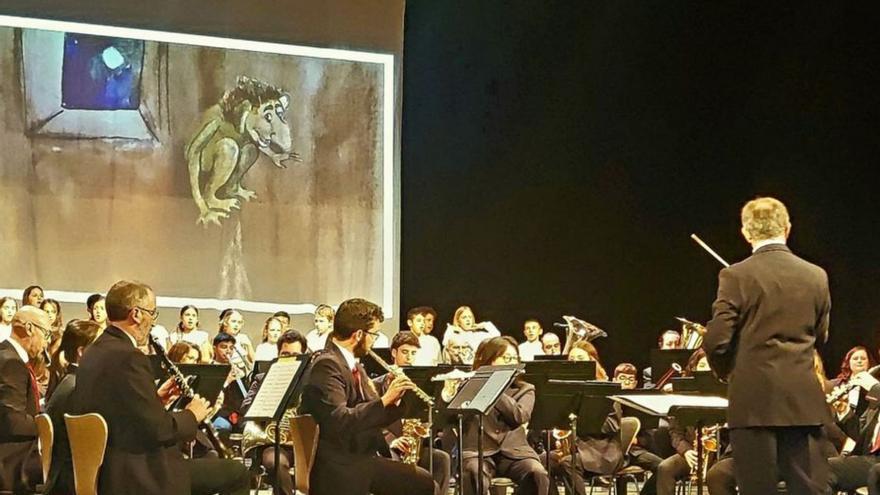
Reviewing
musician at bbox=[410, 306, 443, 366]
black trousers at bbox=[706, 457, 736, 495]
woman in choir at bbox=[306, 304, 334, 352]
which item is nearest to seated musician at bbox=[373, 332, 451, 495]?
black trousers at bbox=[706, 457, 736, 495]

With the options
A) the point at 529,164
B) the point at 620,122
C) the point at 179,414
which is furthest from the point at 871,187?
the point at 179,414

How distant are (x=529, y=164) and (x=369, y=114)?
204 cm

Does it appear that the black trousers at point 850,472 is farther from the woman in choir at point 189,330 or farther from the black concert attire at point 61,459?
the woman in choir at point 189,330

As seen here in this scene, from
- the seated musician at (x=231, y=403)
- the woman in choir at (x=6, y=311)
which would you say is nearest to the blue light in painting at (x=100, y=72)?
the woman in choir at (x=6, y=311)

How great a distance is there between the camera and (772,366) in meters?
4.48

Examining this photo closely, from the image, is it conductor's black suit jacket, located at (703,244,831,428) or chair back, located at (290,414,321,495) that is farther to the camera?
chair back, located at (290,414,321,495)

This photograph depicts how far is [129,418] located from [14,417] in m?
1.45

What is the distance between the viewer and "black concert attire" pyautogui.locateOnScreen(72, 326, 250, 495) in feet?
15.6

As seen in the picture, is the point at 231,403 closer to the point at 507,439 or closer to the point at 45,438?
the point at 507,439

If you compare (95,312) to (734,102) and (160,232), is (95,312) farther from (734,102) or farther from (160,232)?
(734,102)

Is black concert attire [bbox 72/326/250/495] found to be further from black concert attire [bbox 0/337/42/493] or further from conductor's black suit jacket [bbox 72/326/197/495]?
black concert attire [bbox 0/337/42/493]

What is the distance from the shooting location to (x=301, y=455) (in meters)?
5.29

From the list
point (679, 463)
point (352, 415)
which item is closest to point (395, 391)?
point (352, 415)

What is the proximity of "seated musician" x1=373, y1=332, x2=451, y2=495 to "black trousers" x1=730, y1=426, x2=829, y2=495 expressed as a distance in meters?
1.88
